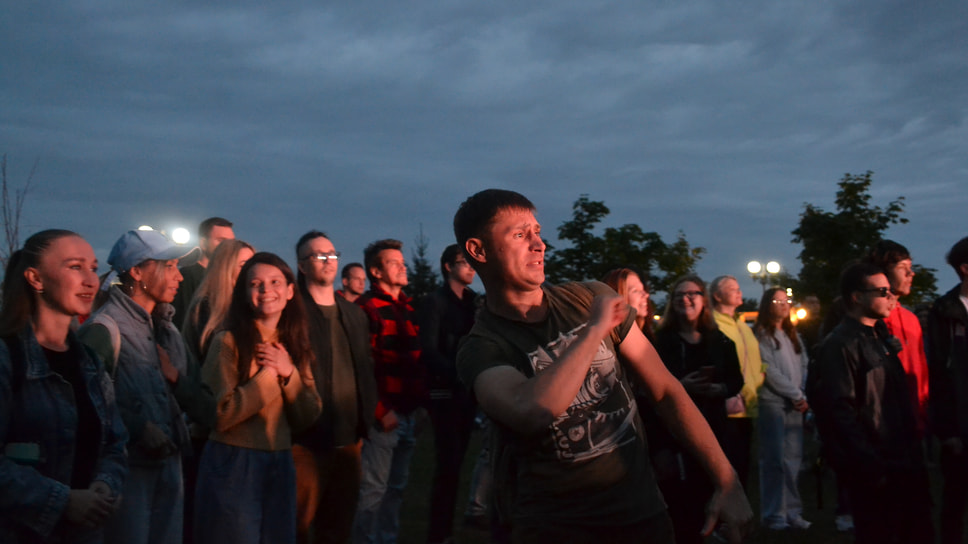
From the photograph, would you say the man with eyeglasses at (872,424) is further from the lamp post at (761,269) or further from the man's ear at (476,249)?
the lamp post at (761,269)

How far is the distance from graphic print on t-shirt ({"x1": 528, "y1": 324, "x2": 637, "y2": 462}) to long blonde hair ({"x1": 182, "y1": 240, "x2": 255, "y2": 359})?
2998 mm

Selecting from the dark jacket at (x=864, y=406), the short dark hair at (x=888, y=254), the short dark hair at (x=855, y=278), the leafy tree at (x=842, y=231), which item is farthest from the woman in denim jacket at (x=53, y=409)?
the leafy tree at (x=842, y=231)

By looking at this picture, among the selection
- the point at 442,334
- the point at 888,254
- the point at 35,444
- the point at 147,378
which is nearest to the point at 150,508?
the point at 147,378

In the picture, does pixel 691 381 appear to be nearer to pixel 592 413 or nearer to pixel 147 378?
pixel 592 413

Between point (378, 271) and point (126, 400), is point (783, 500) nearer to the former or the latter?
point (378, 271)

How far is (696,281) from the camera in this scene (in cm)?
605

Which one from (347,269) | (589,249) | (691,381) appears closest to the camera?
(691,381)

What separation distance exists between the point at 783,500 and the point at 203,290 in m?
5.71

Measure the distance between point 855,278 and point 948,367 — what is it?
0.86 m

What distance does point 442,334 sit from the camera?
7266 millimetres

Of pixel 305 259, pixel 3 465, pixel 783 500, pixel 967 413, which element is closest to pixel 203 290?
pixel 305 259

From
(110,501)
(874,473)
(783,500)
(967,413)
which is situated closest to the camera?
(110,501)

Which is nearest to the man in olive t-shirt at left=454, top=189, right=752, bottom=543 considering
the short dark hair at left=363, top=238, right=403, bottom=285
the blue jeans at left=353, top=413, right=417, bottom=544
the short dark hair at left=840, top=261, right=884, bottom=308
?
the short dark hair at left=840, top=261, right=884, bottom=308

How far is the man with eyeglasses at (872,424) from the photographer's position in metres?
4.99
